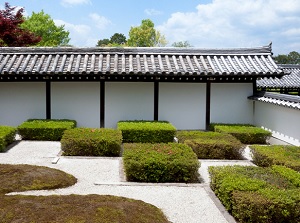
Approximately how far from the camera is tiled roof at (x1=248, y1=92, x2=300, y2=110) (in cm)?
1199

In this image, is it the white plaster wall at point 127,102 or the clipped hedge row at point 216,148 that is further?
the white plaster wall at point 127,102

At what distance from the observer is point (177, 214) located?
21.3 feet

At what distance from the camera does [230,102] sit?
1580cm

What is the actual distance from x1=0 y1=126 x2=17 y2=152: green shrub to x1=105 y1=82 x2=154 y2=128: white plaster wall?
4316mm

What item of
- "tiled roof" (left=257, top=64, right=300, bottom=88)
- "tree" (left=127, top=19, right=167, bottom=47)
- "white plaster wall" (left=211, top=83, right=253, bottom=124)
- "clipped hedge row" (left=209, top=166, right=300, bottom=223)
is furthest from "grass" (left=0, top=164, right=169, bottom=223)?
"tree" (left=127, top=19, right=167, bottom=47)

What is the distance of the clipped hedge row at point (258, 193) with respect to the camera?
5.90 meters

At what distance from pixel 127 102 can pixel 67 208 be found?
9687 mm

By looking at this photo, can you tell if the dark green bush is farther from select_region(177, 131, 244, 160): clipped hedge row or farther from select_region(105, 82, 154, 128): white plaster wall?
select_region(105, 82, 154, 128): white plaster wall

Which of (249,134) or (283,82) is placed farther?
(283,82)

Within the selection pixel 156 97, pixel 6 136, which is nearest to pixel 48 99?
pixel 6 136

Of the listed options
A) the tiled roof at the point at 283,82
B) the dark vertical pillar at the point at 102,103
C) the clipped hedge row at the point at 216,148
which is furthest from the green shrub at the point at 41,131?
the tiled roof at the point at 283,82

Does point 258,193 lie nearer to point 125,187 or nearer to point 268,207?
point 268,207

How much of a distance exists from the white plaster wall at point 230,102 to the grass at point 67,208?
9.74m

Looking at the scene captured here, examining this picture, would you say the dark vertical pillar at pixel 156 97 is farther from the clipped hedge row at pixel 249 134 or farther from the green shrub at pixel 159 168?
the green shrub at pixel 159 168
